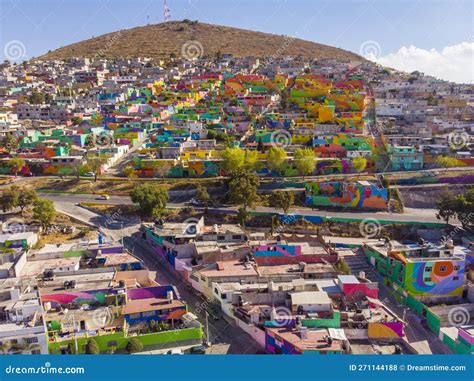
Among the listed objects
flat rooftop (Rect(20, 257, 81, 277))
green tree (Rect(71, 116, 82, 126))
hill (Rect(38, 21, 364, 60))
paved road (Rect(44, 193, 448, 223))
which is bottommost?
flat rooftop (Rect(20, 257, 81, 277))

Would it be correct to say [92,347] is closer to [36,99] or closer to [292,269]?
[292,269]

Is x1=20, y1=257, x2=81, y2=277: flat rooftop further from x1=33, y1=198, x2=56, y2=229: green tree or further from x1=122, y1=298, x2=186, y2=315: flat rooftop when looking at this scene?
x1=33, y1=198, x2=56, y2=229: green tree

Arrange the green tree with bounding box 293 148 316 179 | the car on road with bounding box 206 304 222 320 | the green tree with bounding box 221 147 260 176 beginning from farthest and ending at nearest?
the green tree with bounding box 293 148 316 179 < the green tree with bounding box 221 147 260 176 < the car on road with bounding box 206 304 222 320

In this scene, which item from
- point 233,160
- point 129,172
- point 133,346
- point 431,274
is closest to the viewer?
point 133,346

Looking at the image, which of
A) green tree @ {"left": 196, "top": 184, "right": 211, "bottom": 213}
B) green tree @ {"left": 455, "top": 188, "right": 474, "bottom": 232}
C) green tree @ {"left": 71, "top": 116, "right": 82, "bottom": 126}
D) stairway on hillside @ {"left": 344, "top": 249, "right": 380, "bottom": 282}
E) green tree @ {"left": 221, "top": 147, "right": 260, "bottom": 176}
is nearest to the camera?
stairway on hillside @ {"left": 344, "top": 249, "right": 380, "bottom": 282}

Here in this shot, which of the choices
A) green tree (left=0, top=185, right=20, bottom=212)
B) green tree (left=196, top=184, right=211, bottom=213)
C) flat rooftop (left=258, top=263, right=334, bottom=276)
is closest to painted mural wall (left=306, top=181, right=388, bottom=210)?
green tree (left=196, top=184, right=211, bottom=213)

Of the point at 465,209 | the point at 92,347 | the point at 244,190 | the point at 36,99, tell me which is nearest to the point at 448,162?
the point at 465,209

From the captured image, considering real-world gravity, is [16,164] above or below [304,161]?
above

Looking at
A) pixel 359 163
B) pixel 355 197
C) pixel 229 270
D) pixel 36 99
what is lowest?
pixel 229 270
